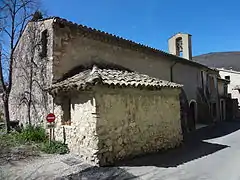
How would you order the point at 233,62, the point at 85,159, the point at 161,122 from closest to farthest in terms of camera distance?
1. the point at 85,159
2. the point at 161,122
3. the point at 233,62

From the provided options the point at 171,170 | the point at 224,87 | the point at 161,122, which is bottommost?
the point at 171,170

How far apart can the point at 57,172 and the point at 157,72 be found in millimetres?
9500

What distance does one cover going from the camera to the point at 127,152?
8.45 m

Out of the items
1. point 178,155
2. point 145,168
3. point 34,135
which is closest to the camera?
point 145,168

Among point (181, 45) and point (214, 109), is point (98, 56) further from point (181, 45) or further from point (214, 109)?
point (214, 109)

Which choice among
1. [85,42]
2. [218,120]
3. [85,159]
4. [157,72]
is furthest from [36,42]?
[218,120]

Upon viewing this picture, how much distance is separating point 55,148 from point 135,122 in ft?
10.1

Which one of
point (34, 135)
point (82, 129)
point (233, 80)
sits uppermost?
point (233, 80)

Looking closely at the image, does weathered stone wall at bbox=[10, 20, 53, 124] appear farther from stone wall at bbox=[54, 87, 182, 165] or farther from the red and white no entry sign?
stone wall at bbox=[54, 87, 182, 165]

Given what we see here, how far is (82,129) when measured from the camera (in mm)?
8141

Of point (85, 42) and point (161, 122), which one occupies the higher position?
point (85, 42)

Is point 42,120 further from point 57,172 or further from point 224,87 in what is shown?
point 224,87

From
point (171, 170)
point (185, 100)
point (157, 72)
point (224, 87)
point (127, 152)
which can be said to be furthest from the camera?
point (224, 87)

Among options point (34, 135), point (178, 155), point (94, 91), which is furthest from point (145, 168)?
point (34, 135)
